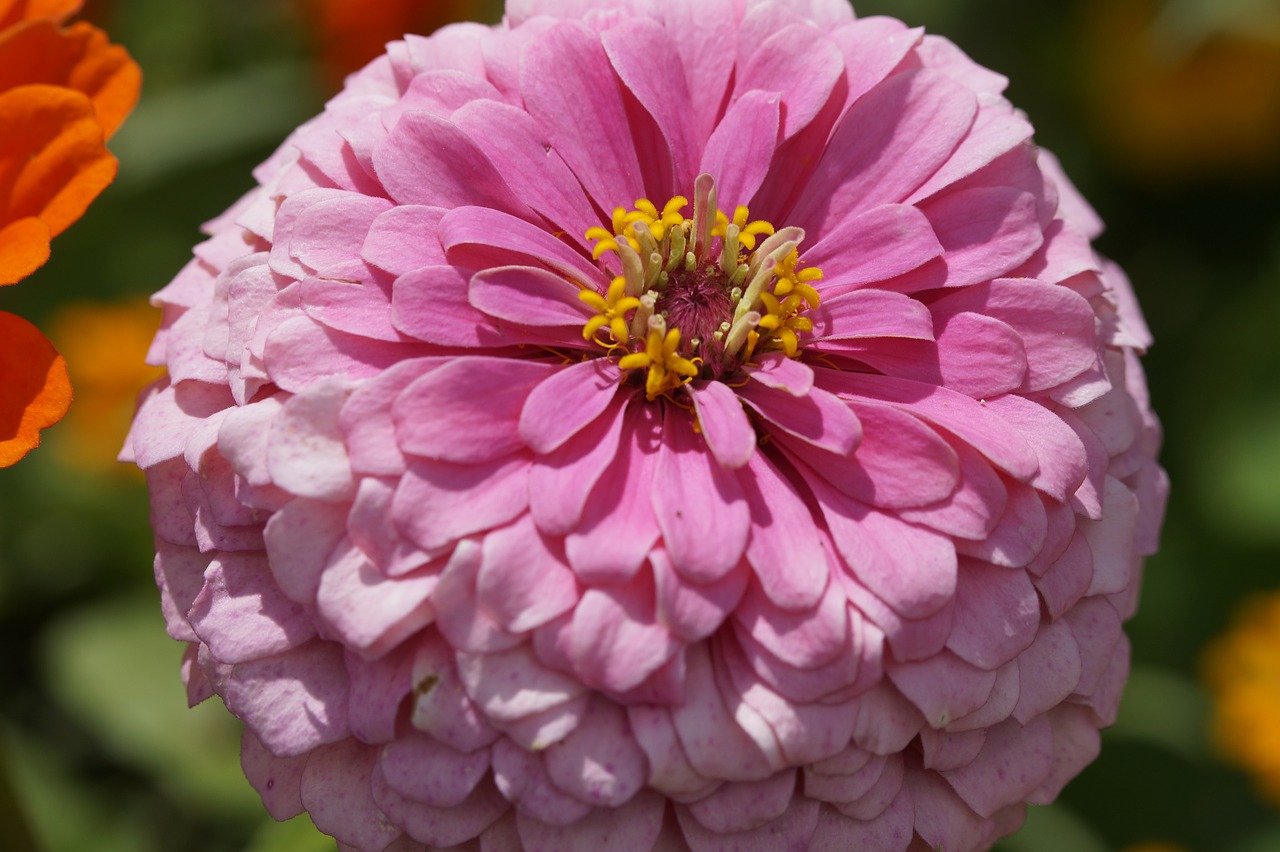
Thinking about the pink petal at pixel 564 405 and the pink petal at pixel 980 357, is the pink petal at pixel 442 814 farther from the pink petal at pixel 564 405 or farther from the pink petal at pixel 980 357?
the pink petal at pixel 980 357

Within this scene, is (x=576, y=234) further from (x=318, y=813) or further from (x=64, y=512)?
(x=64, y=512)

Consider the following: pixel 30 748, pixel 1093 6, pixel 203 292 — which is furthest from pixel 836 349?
pixel 1093 6

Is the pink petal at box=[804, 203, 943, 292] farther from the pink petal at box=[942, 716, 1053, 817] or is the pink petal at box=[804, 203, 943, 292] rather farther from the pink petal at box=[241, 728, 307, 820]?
the pink petal at box=[241, 728, 307, 820]

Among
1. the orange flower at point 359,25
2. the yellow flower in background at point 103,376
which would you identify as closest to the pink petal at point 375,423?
the yellow flower in background at point 103,376

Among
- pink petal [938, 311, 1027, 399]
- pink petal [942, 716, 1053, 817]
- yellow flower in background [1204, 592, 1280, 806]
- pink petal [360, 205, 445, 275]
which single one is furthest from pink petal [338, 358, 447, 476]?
yellow flower in background [1204, 592, 1280, 806]

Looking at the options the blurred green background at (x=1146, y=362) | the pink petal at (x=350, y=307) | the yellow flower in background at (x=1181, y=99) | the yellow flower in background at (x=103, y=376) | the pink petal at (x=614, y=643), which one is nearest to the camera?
the pink petal at (x=614, y=643)

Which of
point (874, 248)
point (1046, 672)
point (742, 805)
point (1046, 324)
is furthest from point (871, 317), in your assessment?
point (742, 805)

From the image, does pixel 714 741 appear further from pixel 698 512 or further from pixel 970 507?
pixel 970 507

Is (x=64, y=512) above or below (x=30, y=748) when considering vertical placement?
above
